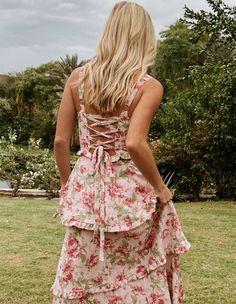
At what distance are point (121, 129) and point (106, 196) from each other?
0.36m

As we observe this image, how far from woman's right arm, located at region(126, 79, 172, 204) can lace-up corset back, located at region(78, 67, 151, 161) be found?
0.14 m

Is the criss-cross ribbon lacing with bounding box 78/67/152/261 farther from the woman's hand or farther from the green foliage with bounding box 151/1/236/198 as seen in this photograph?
the green foliage with bounding box 151/1/236/198

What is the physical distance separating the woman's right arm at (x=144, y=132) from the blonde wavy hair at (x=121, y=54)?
0.34 ft

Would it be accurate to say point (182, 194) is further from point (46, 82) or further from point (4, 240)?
point (46, 82)

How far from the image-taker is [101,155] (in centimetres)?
315

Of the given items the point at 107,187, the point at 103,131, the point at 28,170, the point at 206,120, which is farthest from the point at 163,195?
the point at 28,170

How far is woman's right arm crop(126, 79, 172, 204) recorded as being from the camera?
290 centimetres

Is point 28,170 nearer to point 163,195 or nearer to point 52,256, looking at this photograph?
point 52,256

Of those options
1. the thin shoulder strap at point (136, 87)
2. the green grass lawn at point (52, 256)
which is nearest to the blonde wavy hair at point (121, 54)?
the thin shoulder strap at point (136, 87)

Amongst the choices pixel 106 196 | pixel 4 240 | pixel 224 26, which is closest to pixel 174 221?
pixel 106 196

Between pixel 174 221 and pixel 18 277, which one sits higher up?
pixel 174 221

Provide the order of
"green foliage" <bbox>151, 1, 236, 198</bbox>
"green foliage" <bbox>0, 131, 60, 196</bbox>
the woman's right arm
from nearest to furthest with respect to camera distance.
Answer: the woman's right arm → "green foliage" <bbox>151, 1, 236, 198</bbox> → "green foliage" <bbox>0, 131, 60, 196</bbox>

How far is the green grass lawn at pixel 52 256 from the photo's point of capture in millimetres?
5090

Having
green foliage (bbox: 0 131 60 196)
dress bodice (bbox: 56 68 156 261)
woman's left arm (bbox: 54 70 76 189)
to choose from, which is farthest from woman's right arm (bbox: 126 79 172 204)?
green foliage (bbox: 0 131 60 196)
